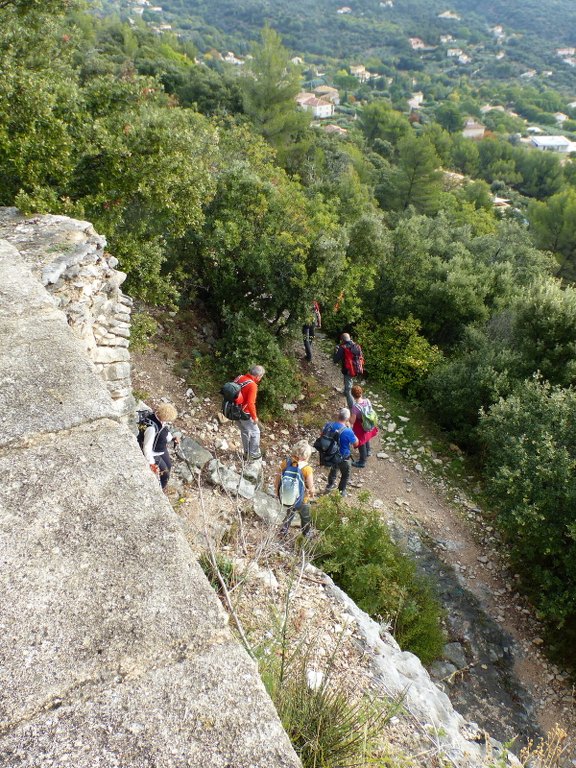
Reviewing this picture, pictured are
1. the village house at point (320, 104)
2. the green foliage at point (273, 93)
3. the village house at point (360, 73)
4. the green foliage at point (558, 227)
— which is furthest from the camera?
the village house at point (360, 73)

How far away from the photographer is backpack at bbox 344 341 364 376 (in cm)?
1029

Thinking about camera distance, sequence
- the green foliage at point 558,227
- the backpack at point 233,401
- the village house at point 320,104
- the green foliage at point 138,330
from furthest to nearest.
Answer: the village house at point 320,104
the green foliage at point 558,227
the green foliage at point 138,330
the backpack at point 233,401

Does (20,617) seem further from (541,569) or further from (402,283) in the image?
(402,283)

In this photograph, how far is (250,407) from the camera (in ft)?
24.3

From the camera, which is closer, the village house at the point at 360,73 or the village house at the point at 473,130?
the village house at the point at 473,130

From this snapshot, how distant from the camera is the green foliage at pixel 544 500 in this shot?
7.25 metres

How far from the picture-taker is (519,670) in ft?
22.6

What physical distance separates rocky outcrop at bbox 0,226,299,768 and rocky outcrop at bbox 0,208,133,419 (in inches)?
111

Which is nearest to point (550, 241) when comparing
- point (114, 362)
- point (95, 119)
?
point (95, 119)

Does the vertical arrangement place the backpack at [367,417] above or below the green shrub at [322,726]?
below

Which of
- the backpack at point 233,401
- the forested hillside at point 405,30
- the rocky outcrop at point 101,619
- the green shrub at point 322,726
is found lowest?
the backpack at point 233,401

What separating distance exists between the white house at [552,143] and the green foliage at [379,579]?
9527 cm

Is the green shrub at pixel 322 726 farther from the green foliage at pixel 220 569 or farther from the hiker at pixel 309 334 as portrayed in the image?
the hiker at pixel 309 334

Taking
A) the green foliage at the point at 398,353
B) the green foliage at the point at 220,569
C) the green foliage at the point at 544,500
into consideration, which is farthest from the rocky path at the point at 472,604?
the green foliage at the point at 220,569
